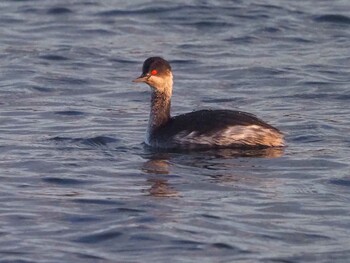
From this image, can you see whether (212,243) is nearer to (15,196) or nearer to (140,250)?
(140,250)

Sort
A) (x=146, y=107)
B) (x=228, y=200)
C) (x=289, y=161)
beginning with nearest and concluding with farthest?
1. (x=228, y=200)
2. (x=289, y=161)
3. (x=146, y=107)

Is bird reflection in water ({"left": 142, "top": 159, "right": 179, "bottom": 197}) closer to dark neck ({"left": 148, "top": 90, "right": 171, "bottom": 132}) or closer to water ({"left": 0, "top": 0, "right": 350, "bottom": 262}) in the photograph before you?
water ({"left": 0, "top": 0, "right": 350, "bottom": 262})

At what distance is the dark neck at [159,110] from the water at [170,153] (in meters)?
0.31

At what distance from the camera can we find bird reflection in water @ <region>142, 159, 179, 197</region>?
11.4 meters

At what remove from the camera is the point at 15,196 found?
1127 cm

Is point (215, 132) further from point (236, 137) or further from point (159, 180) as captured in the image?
point (159, 180)

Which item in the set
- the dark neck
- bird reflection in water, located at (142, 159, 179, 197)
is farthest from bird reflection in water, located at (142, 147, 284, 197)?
the dark neck

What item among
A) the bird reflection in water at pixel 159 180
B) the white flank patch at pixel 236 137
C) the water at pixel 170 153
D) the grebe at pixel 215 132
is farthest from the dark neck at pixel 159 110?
the bird reflection in water at pixel 159 180

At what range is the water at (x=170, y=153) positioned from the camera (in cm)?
991

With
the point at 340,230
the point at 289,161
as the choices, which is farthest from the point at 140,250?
the point at 289,161

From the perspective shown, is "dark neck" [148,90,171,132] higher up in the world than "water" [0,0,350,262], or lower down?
higher up

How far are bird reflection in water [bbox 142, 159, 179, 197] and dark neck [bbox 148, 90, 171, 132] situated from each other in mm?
956

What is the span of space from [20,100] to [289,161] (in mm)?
4910

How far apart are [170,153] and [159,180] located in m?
1.47
